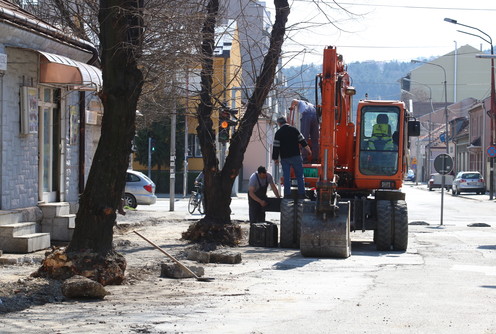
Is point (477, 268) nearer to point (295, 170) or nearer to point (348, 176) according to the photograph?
point (295, 170)

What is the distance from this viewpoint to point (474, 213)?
34.6 meters

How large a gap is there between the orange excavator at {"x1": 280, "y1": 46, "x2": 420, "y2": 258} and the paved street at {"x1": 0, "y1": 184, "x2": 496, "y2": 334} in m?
0.47

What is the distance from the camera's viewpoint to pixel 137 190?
32.8 m

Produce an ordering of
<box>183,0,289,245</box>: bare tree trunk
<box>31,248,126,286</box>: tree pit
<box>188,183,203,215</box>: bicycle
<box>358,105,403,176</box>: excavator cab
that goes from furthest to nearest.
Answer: <box>188,183,203,215</box>: bicycle
<box>358,105,403,176</box>: excavator cab
<box>183,0,289,245</box>: bare tree trunk
<box>31,248,126,286</box>: tree pit

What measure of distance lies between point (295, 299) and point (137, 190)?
75.3 ft

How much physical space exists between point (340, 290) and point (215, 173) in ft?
25.7

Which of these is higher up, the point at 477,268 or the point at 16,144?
the point at 16,144

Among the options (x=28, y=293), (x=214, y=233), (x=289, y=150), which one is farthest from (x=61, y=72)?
(x=28, y=293)

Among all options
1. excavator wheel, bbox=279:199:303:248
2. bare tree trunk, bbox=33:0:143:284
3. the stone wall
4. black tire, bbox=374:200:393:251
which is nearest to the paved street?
excavator wheel, bbox=279:199:303:248

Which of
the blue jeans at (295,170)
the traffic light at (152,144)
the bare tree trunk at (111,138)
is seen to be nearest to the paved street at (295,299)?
the bare tree trunk at (111,138)

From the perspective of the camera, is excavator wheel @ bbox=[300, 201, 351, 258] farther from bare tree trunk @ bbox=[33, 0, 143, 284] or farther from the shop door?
the shop door

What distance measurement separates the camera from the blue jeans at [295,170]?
1761 centimetres

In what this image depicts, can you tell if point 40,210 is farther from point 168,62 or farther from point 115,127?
point 115,127

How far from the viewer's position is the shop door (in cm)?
1706
